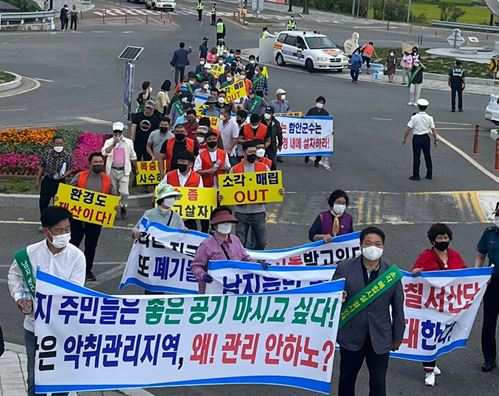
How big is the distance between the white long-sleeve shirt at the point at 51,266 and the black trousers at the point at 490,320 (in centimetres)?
436

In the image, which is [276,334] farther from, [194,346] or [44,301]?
[44,301]

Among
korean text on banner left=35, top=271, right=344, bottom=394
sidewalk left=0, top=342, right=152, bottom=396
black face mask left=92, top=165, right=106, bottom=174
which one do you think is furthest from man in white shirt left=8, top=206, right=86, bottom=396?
black face mask left=92, top=165, right=106, bottom=174

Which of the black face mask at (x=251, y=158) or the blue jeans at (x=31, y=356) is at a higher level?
the black face mask at (x=251, y=158)

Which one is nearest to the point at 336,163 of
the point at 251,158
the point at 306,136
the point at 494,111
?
the point at 306,136

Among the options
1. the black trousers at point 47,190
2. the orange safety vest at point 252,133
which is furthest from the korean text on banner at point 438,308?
the orange safety vest at point 252,133

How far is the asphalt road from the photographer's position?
11166 mm

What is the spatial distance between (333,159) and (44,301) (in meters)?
15.8

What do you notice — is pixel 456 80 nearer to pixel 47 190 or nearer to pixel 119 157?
pixel 119 157

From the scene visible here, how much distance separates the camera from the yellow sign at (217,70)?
30.6 metres

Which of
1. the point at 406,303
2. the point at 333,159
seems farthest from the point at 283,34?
the point at 406,303

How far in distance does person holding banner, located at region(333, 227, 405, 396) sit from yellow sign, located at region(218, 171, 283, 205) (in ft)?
17.1

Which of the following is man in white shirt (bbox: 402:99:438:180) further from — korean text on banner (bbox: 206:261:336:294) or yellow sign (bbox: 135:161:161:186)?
korean text on banner (bbox: 206:261:336:294)

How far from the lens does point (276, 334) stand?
348 inches

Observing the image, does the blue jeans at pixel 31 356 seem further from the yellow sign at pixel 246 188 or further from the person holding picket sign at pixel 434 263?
the yellow sign at pixel 246 188
